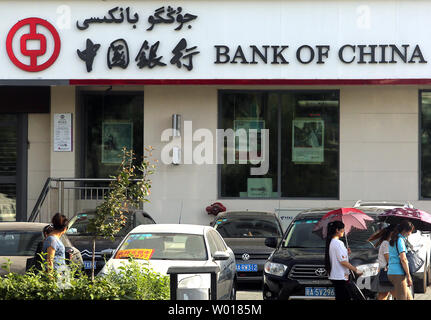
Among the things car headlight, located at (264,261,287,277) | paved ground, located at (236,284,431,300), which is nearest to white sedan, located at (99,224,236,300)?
car headlight, located at (264,261,287,277)

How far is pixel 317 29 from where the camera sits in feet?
61.1

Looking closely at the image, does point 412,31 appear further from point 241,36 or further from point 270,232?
point 270,232

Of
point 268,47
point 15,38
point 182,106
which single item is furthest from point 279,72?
point 15,38

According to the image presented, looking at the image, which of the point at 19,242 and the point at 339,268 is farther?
the point at 19,242

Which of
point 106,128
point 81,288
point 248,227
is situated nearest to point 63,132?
point 106,128

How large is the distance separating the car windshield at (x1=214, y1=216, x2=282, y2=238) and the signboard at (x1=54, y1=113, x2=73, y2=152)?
5.71m

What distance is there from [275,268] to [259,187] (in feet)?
26.6

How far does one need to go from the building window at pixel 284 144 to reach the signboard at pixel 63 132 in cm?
381

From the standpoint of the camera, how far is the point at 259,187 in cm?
2045

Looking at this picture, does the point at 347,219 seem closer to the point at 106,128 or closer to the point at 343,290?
the point at 343,290

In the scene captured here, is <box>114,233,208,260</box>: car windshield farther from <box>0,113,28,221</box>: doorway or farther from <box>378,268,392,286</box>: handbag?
<box>0,113,28,221</box>: doorway

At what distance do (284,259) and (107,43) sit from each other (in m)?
8.27

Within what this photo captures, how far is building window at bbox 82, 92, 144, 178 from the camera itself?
840 inches

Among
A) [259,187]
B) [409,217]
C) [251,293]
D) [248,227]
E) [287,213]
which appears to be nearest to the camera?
[409,217]
